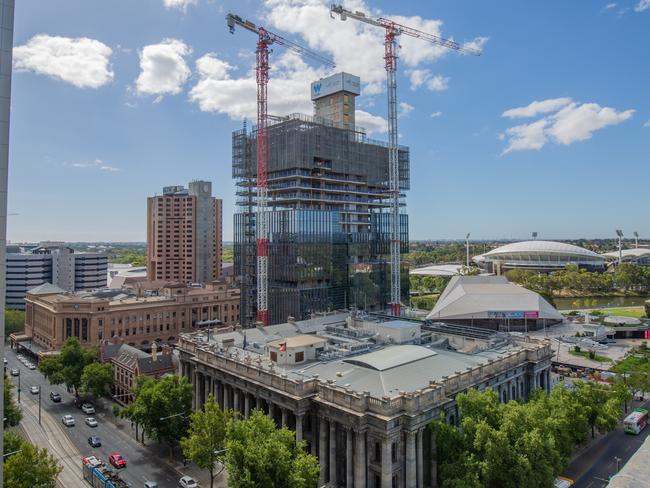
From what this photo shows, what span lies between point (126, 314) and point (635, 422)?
12541cm

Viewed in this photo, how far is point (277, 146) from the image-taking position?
14688 centimetres

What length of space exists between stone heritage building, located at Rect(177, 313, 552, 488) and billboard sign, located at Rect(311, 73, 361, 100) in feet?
333

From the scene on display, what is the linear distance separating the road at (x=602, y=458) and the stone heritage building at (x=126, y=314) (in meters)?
108

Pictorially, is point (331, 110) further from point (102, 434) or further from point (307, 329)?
point (102, 434)

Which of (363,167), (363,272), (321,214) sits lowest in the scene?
(363,272)

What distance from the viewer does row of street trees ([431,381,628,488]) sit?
48688 millimetres

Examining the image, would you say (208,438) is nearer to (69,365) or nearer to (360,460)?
(360,460)

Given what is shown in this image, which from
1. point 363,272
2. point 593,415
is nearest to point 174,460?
point 593,415

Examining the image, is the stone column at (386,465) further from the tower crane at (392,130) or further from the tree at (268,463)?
the tower crane at (392,130)

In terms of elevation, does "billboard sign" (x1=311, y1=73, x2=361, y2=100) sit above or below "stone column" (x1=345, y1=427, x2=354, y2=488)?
above

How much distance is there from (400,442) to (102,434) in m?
55.1

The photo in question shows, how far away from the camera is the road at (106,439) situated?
6462 cm

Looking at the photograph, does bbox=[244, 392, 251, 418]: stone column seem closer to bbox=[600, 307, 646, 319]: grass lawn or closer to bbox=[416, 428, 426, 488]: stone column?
bbox=[416, 428, 426, 488]: stone column

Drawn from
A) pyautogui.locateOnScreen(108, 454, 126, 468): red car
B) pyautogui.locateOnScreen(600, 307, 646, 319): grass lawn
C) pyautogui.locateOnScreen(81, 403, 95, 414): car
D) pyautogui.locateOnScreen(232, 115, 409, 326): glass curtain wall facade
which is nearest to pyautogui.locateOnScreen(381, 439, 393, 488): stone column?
pyautogui.locateOnScreen(108, 454, 126, 468): red car
